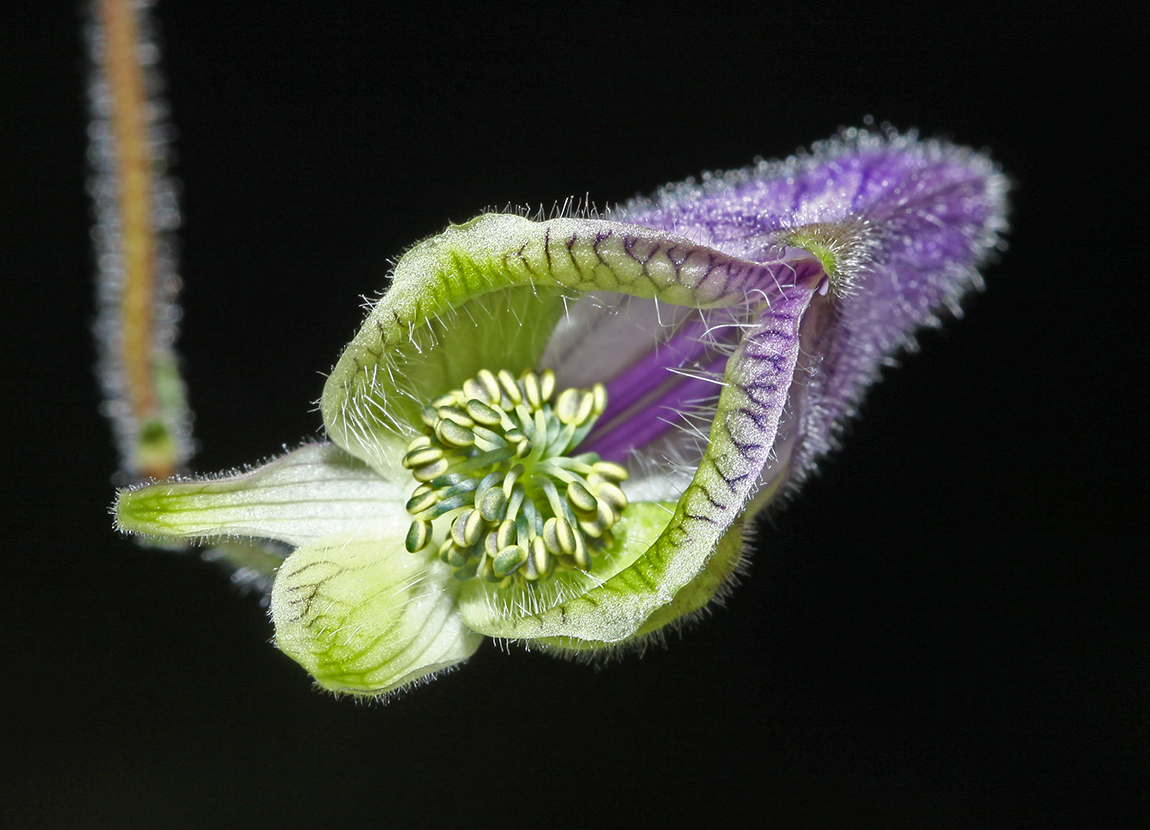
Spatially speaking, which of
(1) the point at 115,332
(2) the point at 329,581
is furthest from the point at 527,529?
(1) the point at 115,332

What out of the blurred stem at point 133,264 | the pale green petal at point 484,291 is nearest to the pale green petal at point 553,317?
the pale green petal at point 484,291

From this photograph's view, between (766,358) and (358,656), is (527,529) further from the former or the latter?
(766,358)

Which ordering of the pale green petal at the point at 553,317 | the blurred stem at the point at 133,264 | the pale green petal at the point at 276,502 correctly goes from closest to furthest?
the pale green petal at the point at 553,317 < the pale green petal at the point at 276,502 < the blurred stem at the point at 133,264

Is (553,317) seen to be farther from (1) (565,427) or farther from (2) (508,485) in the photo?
(2) (508,485)

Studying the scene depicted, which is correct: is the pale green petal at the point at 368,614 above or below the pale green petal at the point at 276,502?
below

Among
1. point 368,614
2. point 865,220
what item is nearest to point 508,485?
point 368,614

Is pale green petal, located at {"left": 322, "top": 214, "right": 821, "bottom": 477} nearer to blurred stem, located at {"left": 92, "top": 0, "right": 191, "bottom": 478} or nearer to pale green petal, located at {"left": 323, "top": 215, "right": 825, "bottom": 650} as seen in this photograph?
pale green petal, located at {"left": 323, "top": 215, "right": 825, "bottom": 650}

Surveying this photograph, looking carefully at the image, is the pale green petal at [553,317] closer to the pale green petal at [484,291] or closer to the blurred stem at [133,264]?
the pale green petal at [484,291]
